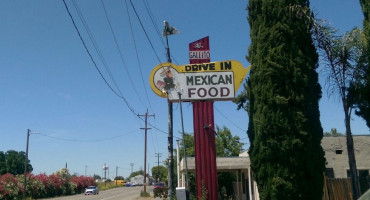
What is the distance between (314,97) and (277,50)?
1.86m

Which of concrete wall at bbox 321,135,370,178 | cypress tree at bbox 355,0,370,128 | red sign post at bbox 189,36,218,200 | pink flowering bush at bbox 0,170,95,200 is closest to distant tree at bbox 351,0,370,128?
cypress tree at bbox 355,0,370,128

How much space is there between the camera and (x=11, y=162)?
9069 centimetres

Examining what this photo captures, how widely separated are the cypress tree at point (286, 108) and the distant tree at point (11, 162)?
8851cm

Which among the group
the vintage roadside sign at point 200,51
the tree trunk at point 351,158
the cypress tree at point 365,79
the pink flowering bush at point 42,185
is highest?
the vintage roadside sign at point 200,51

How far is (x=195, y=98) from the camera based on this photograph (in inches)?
642

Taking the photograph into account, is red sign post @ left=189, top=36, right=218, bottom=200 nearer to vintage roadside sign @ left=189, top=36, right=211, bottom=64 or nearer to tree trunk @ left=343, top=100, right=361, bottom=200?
vintage roadside sign @ left=189, top=36, right=211, bottom=64

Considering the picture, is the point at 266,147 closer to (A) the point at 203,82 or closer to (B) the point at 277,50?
(B) the point at 277,50

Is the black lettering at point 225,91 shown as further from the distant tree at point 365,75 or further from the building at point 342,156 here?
the building at point 342,156

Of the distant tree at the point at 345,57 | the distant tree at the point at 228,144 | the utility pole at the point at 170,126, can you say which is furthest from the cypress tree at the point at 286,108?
the distant tree at the point at 228,144

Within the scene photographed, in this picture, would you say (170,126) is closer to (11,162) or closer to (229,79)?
(229,79)

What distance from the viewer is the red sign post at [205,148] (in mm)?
15938

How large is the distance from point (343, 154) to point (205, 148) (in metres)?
Answer: 8.03

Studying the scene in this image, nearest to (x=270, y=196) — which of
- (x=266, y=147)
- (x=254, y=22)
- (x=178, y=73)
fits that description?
(x=266, y=147)

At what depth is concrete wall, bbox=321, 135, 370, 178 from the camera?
19734 millimetres
